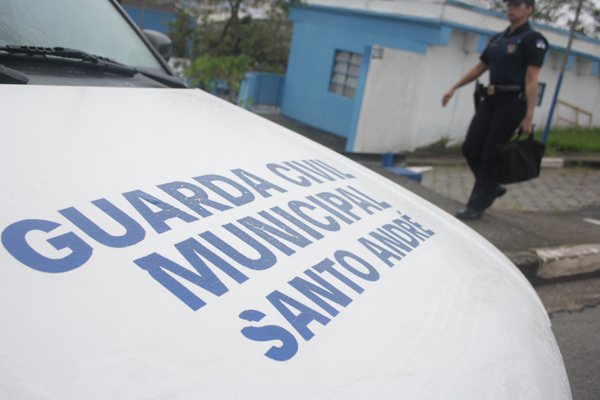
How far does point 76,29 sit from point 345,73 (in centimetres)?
1018

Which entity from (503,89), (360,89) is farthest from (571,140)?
(503,89)

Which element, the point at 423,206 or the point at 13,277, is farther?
the point at 423,206

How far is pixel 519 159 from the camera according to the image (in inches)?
164

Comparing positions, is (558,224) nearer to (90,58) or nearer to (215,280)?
(90,58)

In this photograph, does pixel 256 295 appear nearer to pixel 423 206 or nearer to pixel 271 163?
pixel 271 163

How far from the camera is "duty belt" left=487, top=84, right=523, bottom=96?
4.14 m

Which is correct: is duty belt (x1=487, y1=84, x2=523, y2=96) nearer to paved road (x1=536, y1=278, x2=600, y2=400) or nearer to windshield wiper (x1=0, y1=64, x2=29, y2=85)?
paved road (x1=536, y1=278, x2=600, y2=400)

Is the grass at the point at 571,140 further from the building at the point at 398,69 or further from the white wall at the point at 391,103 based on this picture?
the white wall at the point at 391,103

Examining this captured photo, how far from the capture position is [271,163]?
5.69 feet

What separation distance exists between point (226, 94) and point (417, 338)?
8448 mm

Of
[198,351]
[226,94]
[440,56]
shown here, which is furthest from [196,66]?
[198,351]

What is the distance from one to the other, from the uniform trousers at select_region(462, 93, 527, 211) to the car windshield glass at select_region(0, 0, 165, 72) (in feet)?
9.44

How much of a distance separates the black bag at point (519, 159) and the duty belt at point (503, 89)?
→ 14.2 inches

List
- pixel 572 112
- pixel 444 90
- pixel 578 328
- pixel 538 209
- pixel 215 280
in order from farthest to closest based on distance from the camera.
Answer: pixel 572 112 < pixel 444 90 < pixel 538 209 < pixel 578 328 < pixel 215 280
